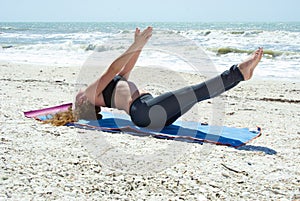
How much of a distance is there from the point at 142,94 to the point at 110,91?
327mm

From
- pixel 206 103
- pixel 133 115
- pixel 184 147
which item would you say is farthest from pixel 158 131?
pixel 206 103

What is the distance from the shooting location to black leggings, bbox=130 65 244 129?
3.29 metres

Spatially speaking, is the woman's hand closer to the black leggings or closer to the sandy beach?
the black leggings

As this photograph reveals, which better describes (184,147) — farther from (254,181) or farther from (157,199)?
(157,199)

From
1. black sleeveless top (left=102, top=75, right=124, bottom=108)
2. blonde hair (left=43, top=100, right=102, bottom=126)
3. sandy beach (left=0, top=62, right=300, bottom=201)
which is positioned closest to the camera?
sandy beach (left=0, top=62, right=300, bottom=201)

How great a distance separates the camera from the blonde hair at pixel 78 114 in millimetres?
3661

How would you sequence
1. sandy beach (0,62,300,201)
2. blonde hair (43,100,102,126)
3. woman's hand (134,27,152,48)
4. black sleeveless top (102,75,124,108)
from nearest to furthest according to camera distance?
sandy beach (0,62,300,201) < woman's hand (134,27,152,48) < black sleeveless top (102,75,124,108) < blonde hair (43,100,102,126)

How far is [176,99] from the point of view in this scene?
336cm

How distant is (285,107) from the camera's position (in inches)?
214

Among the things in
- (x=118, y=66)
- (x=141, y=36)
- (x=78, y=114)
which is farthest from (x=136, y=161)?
(x=78, y=114)

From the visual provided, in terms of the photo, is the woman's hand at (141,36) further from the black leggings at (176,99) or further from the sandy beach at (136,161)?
the sandy beach at (136,161)

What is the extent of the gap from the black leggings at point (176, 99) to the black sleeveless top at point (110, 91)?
0.80ft

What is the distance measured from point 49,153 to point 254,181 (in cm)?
144

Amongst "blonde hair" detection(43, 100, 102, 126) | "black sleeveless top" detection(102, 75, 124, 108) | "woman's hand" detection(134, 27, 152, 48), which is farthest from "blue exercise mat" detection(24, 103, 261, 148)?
A: "woman's hand" detection(134, 27, 152, 48)
